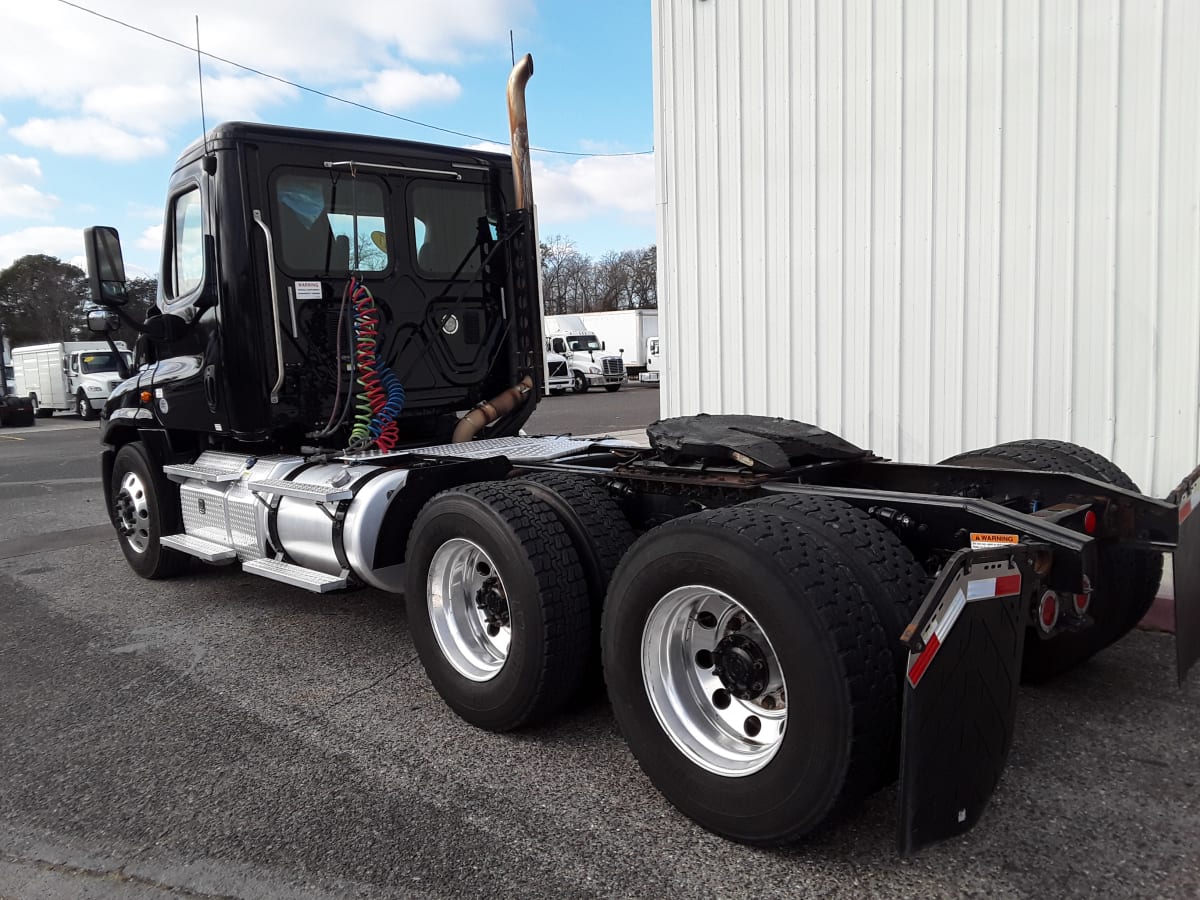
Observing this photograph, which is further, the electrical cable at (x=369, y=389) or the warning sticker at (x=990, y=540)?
the electrical cable at (x=369, y=389)

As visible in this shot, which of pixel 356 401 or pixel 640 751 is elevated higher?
pixel 356 401

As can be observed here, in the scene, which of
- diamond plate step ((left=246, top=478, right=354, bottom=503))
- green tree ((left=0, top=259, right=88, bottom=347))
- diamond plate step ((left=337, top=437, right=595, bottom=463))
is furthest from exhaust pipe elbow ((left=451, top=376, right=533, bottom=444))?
green tree ((left=0, top=259, right=88, bottom=347))

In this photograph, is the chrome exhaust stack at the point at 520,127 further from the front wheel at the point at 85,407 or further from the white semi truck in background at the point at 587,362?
the white semi truck in background at the point at 587,362

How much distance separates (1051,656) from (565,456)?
8.03 ft

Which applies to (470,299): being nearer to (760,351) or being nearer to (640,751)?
(760,351)

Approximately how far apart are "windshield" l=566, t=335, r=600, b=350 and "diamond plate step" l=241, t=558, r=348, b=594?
1238 inches

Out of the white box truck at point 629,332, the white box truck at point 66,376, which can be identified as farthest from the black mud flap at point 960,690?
the white box truck at point 629,332

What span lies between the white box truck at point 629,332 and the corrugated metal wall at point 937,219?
33.5 m

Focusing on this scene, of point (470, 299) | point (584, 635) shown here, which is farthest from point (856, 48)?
point (584, 635)

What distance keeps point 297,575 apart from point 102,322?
8.44ft

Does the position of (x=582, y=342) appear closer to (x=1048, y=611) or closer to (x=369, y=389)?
(x=369, y=389)

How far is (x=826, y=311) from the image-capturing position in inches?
282

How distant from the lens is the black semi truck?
250 cm

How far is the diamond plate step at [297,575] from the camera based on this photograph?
181 inches
